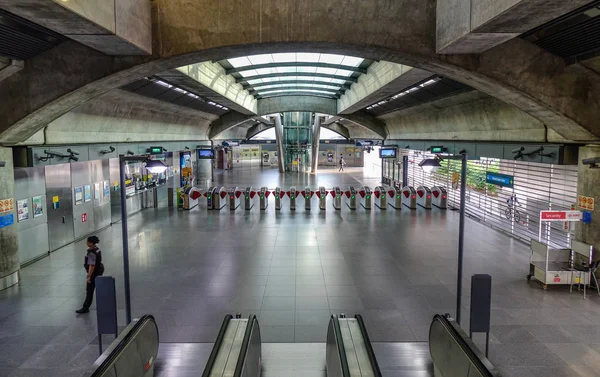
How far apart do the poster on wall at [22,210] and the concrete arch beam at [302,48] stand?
323 centimetres

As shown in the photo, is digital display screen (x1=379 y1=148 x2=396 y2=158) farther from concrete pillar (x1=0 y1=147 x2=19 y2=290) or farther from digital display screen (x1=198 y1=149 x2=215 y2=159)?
concrete pillar (x1=0 y1=147 x2=19 y2=290)

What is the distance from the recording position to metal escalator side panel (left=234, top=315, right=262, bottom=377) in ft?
13.5

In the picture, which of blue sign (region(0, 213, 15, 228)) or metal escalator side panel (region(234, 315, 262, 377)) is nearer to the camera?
metal escalator side panel (region(234, 315, 262, 377))

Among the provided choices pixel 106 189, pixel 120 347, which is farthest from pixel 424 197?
pixel 120 347

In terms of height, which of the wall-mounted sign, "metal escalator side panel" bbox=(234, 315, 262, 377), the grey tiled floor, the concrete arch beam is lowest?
the grey tiled floor

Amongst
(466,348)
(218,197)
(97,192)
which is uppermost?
(97,192)

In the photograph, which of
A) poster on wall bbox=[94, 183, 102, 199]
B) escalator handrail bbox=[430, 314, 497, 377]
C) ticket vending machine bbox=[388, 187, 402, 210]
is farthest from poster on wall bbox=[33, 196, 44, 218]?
ticket vending machine bbox=[388, 187, 402, 210]

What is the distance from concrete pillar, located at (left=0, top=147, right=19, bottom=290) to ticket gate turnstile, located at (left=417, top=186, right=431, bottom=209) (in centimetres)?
1552

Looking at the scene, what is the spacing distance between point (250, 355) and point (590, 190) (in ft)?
27.9

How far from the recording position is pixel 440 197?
18859mm

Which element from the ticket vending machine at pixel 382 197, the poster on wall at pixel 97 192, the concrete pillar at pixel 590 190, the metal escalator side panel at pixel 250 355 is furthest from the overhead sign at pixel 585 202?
the poster on wall at pixel 97 192

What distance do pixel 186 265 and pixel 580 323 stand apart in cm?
831

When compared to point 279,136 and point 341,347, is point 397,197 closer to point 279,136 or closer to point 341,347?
point 341,347

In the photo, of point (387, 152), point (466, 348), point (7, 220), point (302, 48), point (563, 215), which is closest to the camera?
point (466, 348)
